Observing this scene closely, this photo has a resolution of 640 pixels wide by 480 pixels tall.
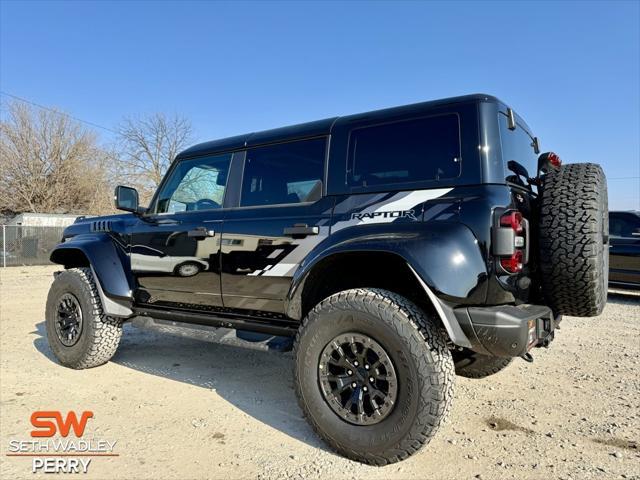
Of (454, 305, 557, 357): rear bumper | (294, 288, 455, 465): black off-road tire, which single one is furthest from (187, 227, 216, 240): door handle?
(454, 305, 557, 357): rear bumper

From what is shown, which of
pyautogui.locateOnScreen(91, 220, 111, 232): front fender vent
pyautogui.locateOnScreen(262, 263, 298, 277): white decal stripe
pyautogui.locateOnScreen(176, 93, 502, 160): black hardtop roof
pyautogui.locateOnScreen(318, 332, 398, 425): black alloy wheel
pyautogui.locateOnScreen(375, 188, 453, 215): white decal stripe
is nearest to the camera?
pyautogui.locateOnScreen(318, 332, 398, 425): black alloy wheel

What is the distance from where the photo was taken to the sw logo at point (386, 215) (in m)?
2.60

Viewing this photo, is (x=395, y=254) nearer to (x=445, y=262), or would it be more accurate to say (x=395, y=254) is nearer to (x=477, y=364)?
(x=445, y=262)

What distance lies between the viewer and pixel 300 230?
2955 millimetres

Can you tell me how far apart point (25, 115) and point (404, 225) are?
31.0 meters

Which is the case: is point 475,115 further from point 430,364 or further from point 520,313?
point 430,364

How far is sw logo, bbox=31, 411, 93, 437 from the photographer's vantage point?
2.88 meters

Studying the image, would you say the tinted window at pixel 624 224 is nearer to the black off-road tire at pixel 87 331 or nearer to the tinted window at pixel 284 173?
the tinted window at pixel 284 173

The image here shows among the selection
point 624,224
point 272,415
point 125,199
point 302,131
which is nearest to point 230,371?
point 272,415

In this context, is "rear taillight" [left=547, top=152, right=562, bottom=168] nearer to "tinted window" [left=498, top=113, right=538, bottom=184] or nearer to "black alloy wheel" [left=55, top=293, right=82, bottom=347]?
"tinted window" [left=498, top=113, right=538, bottom=184]

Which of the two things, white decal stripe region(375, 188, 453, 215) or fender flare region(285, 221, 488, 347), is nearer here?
fender flare region(285, 221, 488, 347)

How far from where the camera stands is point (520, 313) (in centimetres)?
237

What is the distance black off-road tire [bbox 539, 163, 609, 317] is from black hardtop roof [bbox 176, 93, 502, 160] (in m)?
0.67

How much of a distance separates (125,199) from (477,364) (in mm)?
3458
